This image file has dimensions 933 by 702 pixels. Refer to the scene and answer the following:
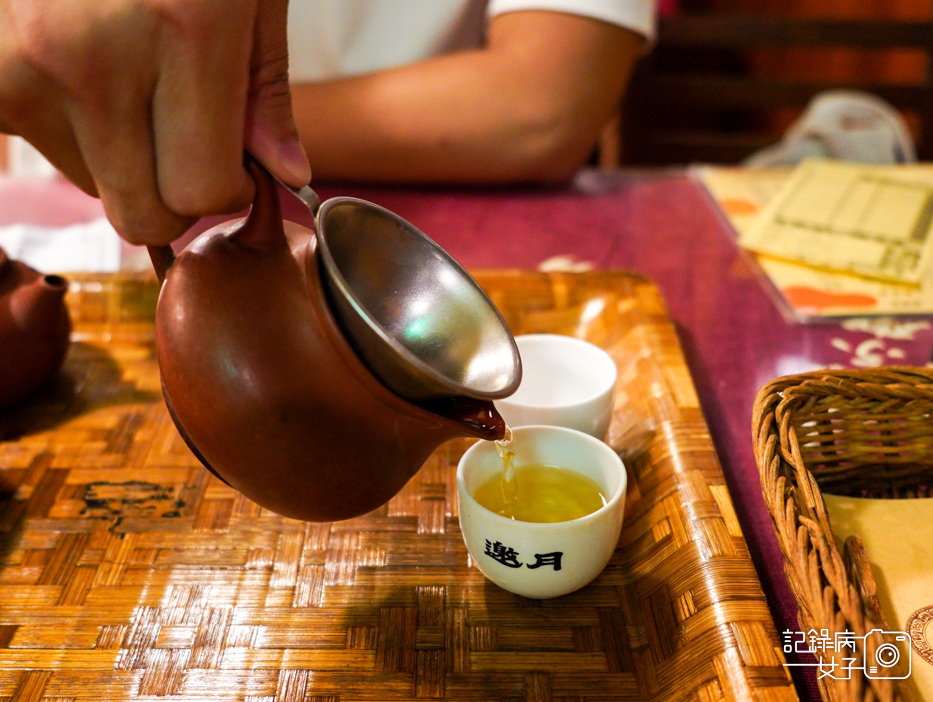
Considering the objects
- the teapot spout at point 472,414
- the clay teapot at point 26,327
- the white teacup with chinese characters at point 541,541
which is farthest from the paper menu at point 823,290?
the clay teapot at point 26,327

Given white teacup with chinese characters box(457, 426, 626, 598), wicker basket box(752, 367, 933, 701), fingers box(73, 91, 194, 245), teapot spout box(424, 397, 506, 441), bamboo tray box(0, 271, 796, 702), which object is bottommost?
bamboo tray box(0, 271, 796, 702)

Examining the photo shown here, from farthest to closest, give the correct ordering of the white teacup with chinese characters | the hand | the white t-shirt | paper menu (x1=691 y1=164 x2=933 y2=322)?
the white t-shirt < paper menu (x1=691 y1=164 x2=933 y2=322) < the white teacup with chinese characters < the hand

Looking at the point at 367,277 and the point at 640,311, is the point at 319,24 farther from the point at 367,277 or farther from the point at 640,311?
the point at 367,277

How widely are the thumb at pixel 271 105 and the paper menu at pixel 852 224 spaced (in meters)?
0.82

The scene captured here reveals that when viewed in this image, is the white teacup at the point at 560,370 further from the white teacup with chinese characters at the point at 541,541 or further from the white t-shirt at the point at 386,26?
the white t-shirt at the point at 386,26

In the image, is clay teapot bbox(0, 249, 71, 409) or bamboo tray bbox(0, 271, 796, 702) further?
clay teapot bbox(0, 249, 71, 409)

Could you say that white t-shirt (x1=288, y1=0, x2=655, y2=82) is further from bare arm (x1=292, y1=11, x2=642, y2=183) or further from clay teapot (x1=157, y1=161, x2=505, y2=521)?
clay teapot (x1=157, y1=161, x2=505, y2=521)

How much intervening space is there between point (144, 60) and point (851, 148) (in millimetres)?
1394

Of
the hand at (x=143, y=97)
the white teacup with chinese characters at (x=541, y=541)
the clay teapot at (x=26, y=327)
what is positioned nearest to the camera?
the hand at (x=143, y=97)

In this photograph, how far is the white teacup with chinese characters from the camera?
2.15ft

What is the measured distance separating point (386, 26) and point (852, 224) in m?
0.82

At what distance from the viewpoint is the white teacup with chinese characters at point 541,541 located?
654mm

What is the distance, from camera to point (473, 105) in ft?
4.60

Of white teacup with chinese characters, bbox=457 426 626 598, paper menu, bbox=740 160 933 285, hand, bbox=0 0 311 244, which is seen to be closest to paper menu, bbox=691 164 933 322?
paper menu, bbox=740 160 933 285
